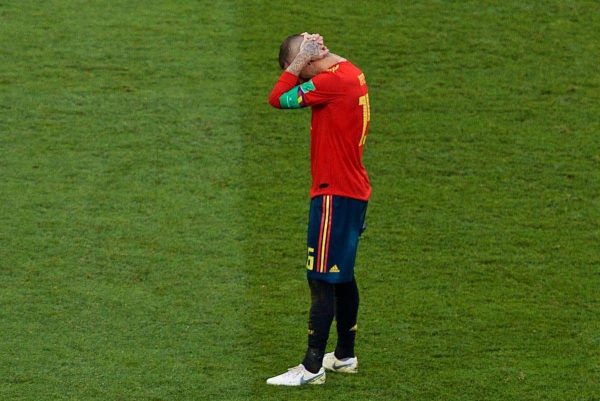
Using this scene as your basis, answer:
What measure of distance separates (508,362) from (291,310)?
1276 mm

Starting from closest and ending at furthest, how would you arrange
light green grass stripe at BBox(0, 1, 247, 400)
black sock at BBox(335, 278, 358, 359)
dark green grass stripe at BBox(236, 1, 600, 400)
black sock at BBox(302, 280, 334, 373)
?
black sock at BBox(302, 280, 334, 373) < black sock at BBox(335, 278, 358, 359) < light green grass stripe at BBox(0, 1, 247, 400) < dark green grass stripe at BBox(236, 1, 600, 400)

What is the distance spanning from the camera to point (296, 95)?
6.61 metres

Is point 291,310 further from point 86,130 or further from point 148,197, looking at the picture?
point 86,130

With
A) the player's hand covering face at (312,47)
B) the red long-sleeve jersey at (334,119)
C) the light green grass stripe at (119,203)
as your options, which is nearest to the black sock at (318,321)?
the light green grass stripe at (119,203)

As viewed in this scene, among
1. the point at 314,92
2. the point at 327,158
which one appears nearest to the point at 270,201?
the point at 327,158

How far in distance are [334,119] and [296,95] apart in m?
0.22

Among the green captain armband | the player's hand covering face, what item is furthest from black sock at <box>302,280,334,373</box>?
the player's hand covering face

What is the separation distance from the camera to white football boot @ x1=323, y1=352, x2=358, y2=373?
7.08 m

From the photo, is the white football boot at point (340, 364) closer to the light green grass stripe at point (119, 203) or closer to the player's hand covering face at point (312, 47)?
the light green grass stripe at point (119, 203)

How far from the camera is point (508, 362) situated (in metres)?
7.16

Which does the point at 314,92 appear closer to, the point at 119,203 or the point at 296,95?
the point at 296,95

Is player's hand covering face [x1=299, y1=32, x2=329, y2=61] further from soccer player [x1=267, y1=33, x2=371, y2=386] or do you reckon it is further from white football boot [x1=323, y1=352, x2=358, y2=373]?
white football boot [x1=323, y1=352, x2=358, y2=373]

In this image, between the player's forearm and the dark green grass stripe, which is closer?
the player's forearm

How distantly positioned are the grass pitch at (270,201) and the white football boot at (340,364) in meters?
0.07
